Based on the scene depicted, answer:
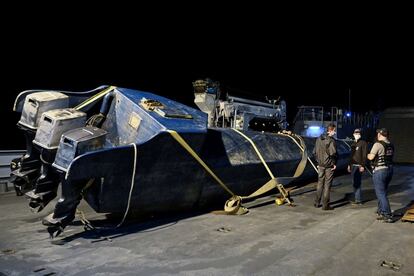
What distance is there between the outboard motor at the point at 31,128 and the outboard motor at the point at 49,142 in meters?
0.23

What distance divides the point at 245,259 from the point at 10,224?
4.05 metres

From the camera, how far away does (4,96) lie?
63.5 feet

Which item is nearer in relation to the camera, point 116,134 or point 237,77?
point 116,134

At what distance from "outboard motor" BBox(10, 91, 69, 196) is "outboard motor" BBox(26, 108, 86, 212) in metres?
0.23

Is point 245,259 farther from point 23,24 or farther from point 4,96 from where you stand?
point 4,96

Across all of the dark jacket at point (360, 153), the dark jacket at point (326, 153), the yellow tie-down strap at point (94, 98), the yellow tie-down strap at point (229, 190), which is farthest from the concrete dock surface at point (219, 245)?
the yellow tie-down strap at point (94, 98)

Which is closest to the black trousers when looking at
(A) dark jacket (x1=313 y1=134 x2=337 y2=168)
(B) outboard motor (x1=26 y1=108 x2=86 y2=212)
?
(A) dark jacket (x1=313 y1=134 x2=337 y2=168)

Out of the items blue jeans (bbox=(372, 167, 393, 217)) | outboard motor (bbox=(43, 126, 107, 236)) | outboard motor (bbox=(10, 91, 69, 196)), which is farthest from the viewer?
blue jeans (bbox=(372, 167, 393, 217))

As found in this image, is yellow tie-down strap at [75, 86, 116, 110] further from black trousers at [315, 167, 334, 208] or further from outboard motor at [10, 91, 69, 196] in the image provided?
black trousers at [315, 167, 334, 208]

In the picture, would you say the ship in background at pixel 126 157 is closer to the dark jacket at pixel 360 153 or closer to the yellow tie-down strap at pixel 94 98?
the yellow tie-down strap at pixel 94 98

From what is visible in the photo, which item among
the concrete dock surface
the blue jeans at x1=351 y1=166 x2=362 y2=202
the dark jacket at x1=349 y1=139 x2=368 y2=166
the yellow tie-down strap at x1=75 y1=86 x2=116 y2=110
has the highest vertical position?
the yellow tie-down strap at x1=75 y1=86 x2=116 y2=110

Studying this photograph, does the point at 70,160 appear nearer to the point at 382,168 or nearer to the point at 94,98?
the point at 94,98

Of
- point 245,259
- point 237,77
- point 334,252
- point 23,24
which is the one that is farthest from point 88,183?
point 237,77

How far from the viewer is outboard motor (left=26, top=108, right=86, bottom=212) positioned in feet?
17.3
